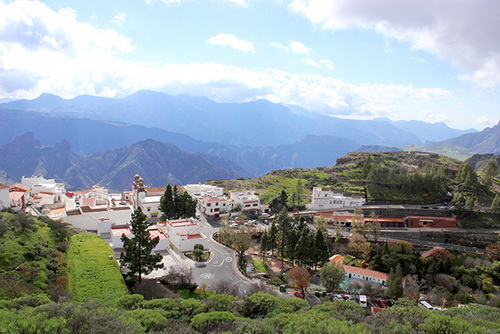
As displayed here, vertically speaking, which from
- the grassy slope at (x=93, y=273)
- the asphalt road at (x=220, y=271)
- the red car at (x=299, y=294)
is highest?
the grassy slope at (x=93, y=273)

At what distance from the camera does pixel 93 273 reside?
87.9 ft

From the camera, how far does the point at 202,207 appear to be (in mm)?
60438

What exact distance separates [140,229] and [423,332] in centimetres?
2334

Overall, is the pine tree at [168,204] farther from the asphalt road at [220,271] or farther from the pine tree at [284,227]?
the pine tree at [284,227]

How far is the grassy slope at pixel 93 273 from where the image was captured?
23609 millimetres

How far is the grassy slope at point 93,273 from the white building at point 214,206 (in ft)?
84.1

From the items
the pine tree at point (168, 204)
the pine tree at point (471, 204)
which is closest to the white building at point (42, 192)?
the pine tree at point (168, 204)

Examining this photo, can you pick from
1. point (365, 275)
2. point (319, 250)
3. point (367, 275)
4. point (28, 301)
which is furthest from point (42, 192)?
point (367, 275)

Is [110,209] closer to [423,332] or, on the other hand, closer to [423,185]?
[423,332]

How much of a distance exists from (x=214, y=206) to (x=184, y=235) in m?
18.7

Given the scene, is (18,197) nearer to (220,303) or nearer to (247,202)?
(247,202)

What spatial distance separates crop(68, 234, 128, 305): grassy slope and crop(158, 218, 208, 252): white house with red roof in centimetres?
899

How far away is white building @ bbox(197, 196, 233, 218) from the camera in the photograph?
58219 mm

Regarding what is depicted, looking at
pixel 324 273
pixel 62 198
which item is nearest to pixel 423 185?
pixel 324 273
